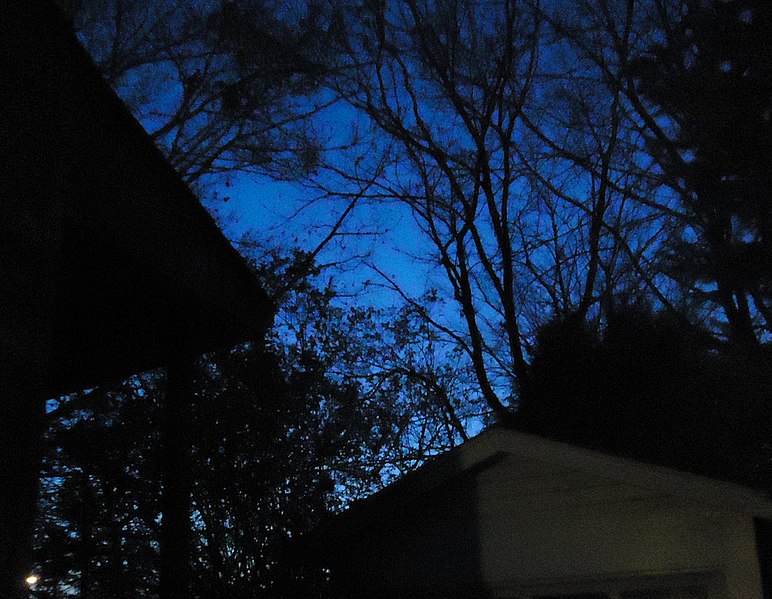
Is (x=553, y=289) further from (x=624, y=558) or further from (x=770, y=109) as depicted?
(x=624, y=558)

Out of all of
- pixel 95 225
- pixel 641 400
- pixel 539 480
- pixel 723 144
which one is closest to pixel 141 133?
pixel 95 225

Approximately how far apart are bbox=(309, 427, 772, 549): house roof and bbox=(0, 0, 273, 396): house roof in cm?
191

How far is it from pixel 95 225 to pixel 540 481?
353 centimetres

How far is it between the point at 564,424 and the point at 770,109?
7.47 m

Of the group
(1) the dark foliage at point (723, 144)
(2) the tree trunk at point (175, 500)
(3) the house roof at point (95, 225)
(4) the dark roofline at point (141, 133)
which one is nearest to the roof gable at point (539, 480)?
(2) the tree trunk at point (175, 500)

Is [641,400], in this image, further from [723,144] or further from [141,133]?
[723,144]

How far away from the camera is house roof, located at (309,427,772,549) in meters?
4.70

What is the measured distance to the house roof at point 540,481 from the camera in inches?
185

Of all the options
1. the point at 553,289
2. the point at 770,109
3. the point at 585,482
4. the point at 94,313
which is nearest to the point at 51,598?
the point at 94,313

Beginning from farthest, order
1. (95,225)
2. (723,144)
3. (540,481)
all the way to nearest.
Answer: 1. (723,144)
2. (540,481)
3. (95,225)

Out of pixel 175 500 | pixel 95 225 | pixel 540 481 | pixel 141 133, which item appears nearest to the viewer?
pixel 95 225

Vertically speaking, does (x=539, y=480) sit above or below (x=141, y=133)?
below

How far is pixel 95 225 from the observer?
2934 mm

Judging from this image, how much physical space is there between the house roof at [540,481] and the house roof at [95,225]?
1908 millimetres
